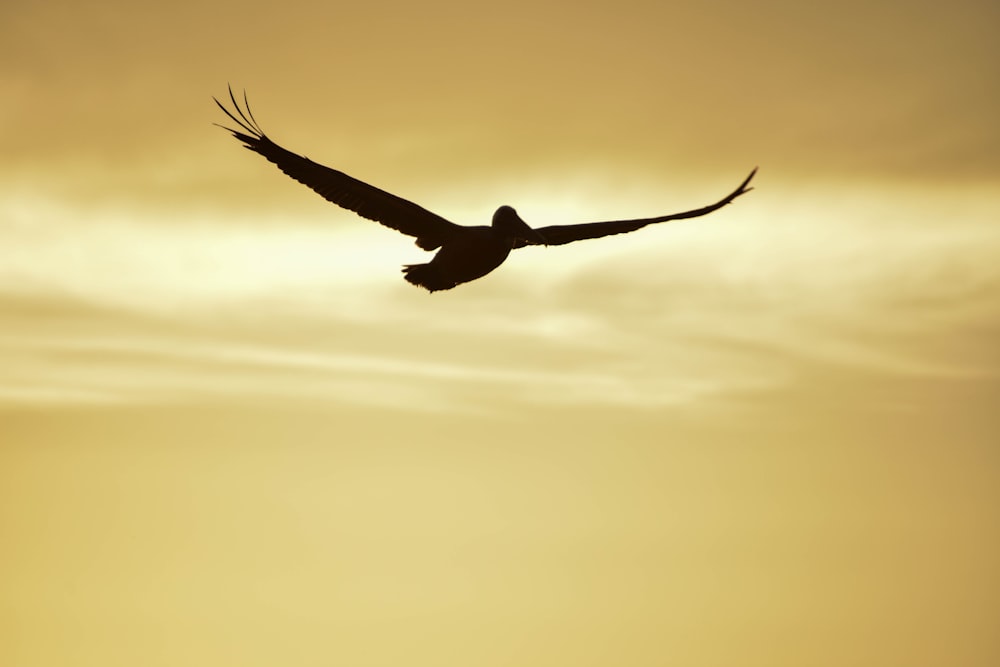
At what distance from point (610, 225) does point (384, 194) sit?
13.7 ft

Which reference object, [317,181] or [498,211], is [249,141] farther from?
[498,211]

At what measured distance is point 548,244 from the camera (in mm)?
19203

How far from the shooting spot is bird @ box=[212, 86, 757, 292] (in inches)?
711

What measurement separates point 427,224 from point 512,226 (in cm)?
151

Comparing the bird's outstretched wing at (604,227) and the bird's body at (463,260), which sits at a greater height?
the bird's outstretched wing at (604,227)

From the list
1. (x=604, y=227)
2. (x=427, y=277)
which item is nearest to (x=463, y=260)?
(x=427, y=277)

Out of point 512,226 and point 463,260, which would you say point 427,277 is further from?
point 512,226

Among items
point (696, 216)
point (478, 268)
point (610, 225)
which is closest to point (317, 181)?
point (478, 268)

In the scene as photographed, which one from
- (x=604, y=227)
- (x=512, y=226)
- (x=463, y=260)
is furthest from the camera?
(x=604, y=227)

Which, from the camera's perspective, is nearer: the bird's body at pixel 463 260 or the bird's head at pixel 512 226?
the bird's head at pixel 512 226

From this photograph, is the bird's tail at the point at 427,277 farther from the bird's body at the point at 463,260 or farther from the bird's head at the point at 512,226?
the bird's head at the point at 512,226

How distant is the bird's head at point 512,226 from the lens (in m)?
17.9

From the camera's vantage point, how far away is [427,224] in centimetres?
Answer: 1855

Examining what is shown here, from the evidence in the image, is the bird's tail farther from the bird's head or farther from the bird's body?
the bird's head
